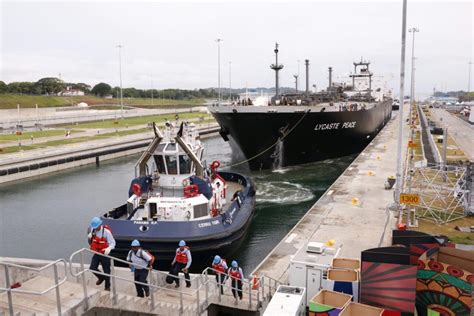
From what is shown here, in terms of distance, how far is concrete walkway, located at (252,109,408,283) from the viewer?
1405 centimetres

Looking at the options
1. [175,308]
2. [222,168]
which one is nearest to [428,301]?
[175,308]

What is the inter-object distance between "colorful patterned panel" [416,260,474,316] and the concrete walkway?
3.65m

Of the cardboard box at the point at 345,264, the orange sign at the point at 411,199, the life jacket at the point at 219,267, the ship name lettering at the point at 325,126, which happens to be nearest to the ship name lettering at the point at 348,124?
the ship name lettering at the point at 325,126

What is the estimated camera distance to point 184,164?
17.2 metres

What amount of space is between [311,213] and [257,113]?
552 inches

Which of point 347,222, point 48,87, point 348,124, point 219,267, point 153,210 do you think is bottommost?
A: point 347,222

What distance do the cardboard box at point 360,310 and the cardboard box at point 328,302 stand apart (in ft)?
0.61

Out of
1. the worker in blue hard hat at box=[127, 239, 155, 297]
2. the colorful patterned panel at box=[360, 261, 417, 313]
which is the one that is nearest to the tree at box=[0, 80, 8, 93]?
the worker in blue hard hat at box=[127, 239, 155, 297]

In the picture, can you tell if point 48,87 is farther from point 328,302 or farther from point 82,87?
point 328,302

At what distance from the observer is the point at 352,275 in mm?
10484

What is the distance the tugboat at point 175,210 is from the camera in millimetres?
14242

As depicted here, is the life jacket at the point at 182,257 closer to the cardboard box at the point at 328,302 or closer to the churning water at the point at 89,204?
the cardboard box at the point at 328,302

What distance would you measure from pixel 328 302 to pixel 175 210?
7.21 metres

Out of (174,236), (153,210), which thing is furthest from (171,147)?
(174,236)
